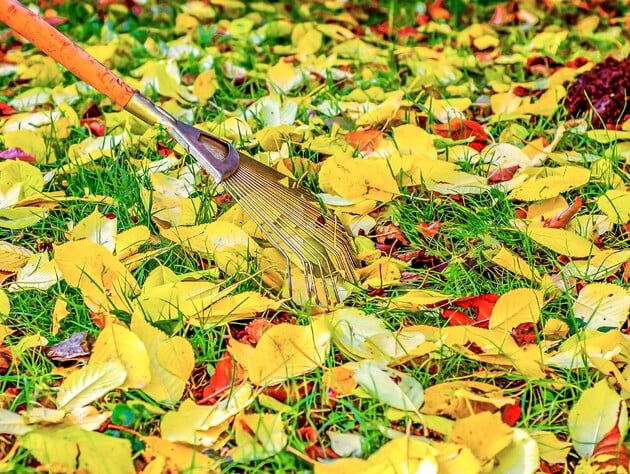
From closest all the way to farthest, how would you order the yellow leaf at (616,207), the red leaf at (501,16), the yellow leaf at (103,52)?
the yellow leaf at (616,207) → the yellow leaf at (103,52) → the red leaf at (501,16)

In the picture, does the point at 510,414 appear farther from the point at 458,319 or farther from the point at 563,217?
the point at 563,217

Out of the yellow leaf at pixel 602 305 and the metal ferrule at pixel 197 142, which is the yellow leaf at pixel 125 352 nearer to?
the metal ferrule at pixel 197 142

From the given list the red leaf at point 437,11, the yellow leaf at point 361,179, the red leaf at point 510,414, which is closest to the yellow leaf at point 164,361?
the red leaf at point 510,414

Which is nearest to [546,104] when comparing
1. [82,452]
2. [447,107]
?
[447,107]

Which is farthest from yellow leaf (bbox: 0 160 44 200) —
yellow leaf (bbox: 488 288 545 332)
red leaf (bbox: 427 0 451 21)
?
red leaf (bbox: 427 0 451 21)

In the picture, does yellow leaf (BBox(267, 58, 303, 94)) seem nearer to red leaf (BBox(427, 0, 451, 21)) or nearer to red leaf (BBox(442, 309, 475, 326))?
red leaf (BBox(427, 0, 451, 21))

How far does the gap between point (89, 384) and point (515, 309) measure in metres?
0.68

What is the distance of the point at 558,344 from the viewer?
57.2 inches

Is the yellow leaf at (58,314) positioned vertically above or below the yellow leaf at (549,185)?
below

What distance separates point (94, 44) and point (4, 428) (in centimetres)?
Result: 204

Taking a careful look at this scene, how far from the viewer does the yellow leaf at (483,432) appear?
1185mm

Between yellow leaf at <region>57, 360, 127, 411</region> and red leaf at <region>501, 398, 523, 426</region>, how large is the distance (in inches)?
21.6

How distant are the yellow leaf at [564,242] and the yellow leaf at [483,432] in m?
0.56

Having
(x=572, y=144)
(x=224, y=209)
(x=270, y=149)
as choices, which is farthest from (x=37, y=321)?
(x=572, y=144)
